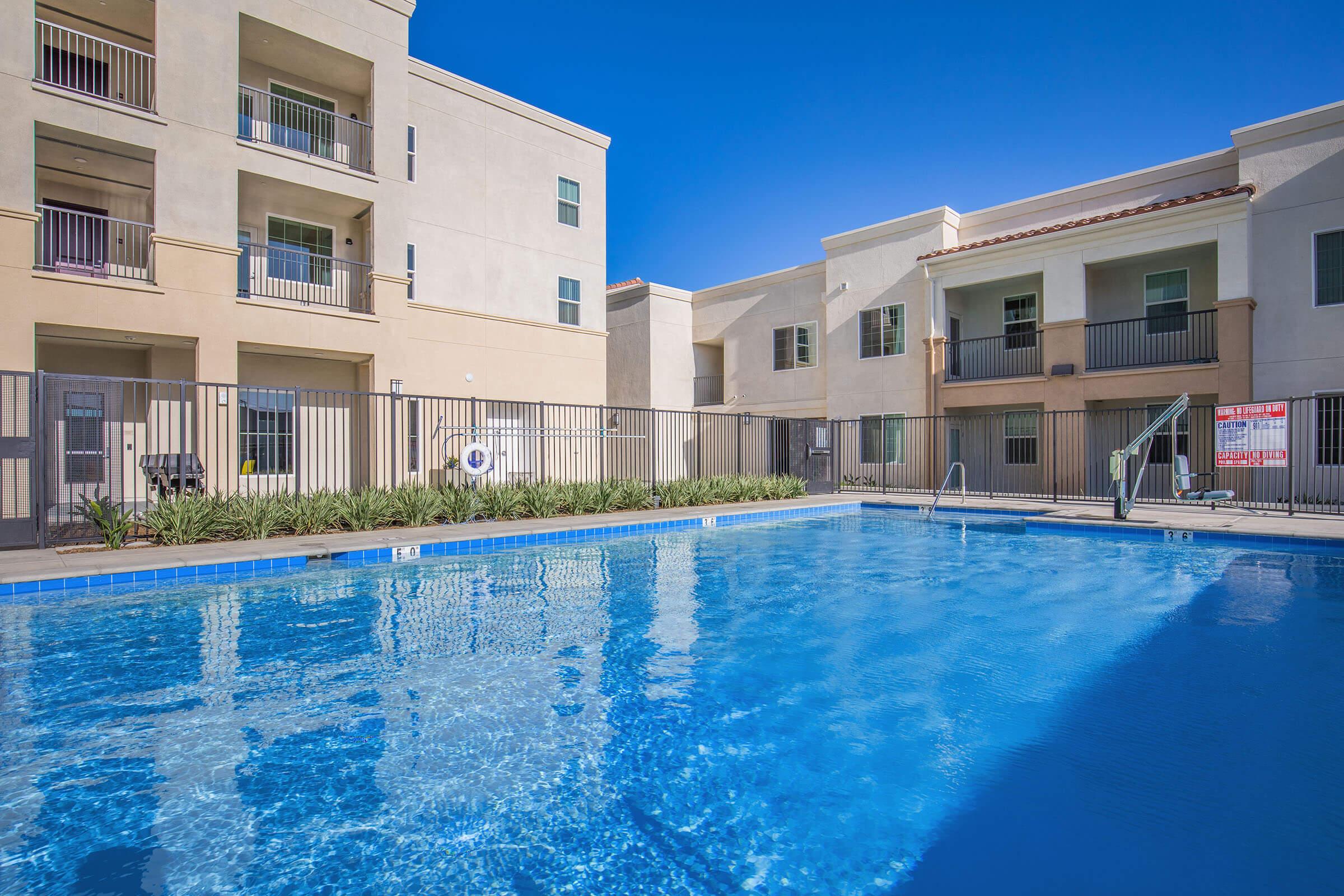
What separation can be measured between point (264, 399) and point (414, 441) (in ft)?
9.72

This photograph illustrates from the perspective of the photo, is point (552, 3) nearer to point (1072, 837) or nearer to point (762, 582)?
point (762, 582)

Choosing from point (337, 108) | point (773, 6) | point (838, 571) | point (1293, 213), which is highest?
point (773, 6)

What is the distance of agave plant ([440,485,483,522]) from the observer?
34.7ft

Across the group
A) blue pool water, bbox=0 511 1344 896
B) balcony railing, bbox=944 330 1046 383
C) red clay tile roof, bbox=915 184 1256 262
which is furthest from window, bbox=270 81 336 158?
balcony railing, bbox=944 330 1046 383

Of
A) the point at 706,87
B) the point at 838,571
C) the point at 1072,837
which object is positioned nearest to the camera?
the point at 1072,837

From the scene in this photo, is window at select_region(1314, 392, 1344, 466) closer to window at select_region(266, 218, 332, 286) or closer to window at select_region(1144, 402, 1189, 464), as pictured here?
window at select_region(1144, 402, 1189, 464)

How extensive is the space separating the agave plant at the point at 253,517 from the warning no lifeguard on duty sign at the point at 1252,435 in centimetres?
1492

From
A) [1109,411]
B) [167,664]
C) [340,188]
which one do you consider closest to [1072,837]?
[167,664]

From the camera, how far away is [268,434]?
1344 centimetres

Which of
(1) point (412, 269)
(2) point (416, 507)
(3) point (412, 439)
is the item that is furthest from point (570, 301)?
(2) point (416, 507)

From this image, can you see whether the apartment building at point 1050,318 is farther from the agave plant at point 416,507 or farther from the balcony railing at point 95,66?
the balcony railing at point 95,66

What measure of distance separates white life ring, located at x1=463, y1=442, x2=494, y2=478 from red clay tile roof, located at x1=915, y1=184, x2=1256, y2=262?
12.7 metres

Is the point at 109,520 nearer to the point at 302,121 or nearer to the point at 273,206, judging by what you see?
the point at 273,206

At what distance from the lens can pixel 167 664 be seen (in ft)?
14.6
